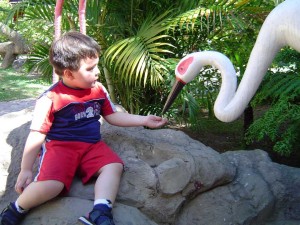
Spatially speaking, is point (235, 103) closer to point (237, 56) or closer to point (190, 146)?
point (190, 146)

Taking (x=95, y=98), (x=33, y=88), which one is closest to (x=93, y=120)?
(x=95, y=98)

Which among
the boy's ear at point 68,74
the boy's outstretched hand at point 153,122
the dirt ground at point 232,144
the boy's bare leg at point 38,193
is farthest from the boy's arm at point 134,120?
the dirt ground at point 232,144

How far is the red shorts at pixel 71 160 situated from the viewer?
201 cm

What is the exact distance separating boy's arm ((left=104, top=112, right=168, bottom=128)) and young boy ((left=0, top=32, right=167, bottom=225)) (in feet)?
0.05

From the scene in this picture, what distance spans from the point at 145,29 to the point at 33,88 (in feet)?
12.9

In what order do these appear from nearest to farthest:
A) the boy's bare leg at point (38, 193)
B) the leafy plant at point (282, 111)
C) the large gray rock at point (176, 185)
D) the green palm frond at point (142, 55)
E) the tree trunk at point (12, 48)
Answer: the boy's bare leg at point (38, 193) < the large gray rock at point (176, 185) < the leafy plant at point (282, 111) < the green palm frond at point (142, 55) < the tree trunk at point (12, 48)

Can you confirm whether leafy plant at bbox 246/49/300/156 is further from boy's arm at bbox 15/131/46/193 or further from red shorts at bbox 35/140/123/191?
boy's arm at bbox 15/131/46/193

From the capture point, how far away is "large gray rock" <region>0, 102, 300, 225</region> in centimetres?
208

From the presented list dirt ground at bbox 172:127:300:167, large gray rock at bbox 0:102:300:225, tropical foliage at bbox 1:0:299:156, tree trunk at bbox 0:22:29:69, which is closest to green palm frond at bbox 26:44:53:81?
tropical foliage at bbox 1:0:299:156

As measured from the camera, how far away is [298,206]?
2688 mm

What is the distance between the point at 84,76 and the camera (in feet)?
7.07

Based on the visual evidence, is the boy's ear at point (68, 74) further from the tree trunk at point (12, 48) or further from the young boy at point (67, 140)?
the tree trunk at point (12, 48)

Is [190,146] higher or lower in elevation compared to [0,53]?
higher

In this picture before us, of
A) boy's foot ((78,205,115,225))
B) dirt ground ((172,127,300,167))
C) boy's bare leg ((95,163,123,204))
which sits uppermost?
boy's bare leg ((95,163,123,204))
